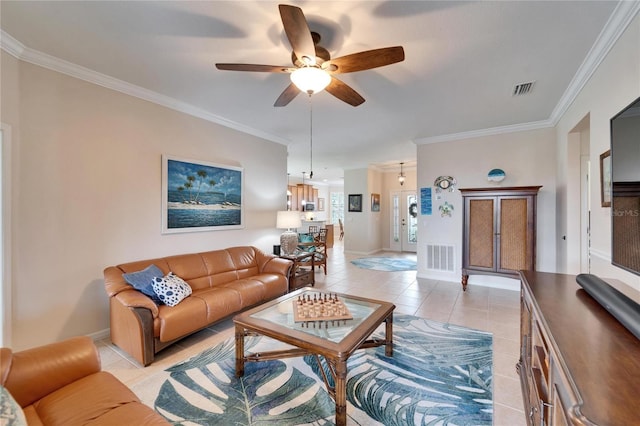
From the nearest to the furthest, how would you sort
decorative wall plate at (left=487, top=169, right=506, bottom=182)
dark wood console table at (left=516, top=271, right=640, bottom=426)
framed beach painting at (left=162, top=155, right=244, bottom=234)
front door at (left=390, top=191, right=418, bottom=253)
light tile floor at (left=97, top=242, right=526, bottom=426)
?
dark wood console table at (left=516, top=271, right=640, bottom=426) → light tile floor at (left=97, top=242, right=526, bottom=426) → framed beach painting at (left=162, top=155, right=244, bottom=234) → decorative wall plate at (left=487, top=169, right=506, bottom=182) → front door at (left=390, top=191, right=418, bottom=253)

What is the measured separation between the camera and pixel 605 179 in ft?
7.04

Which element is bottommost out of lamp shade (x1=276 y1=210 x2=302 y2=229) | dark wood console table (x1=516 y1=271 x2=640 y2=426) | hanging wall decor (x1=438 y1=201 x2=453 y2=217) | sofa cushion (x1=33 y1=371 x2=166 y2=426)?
sofa cushion (x1=33 y1=371 x2=166 y2=426)

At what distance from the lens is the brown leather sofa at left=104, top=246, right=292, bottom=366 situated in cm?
229

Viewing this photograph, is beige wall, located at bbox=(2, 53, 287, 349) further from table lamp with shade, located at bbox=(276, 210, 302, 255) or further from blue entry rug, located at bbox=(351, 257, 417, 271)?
blue entry rug, located at bbox=(351, 257, 417, 271)

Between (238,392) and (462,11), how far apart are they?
312cm

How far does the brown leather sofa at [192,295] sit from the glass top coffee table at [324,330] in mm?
682

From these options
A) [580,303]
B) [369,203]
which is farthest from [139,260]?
[369,203]

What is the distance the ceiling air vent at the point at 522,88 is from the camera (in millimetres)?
2918

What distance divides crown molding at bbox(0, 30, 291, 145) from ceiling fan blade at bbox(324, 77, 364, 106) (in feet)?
6.98

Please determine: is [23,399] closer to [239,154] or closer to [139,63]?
[139,63]

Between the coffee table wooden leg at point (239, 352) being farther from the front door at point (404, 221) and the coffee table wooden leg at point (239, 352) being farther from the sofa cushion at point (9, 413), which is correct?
the front door at point (404, 221)

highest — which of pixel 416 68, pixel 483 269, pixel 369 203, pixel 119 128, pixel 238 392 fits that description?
pixel 416 68

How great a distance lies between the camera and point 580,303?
4.53 feet

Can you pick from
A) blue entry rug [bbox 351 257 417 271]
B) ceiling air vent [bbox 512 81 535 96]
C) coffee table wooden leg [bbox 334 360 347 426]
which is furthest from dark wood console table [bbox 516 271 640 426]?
blue entry rug [bbox 351 257 417 271]
